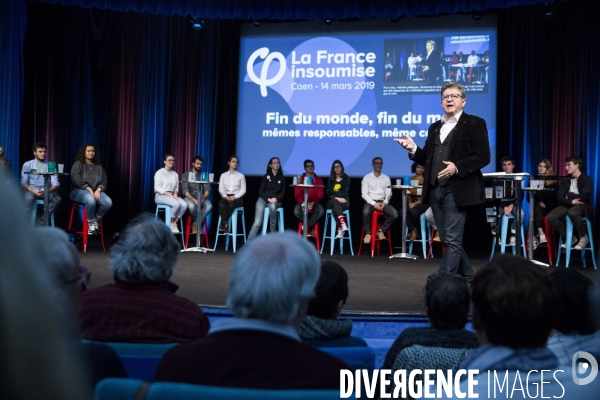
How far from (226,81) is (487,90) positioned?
3.46 meters

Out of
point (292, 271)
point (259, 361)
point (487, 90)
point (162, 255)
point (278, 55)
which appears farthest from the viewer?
point (278, 55)

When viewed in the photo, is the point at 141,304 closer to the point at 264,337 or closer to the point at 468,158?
the point at 264,337

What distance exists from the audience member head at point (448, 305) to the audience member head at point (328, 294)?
0.27 metres

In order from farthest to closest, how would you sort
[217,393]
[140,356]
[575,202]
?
1. [575,202]
2. [140,356]
3. [217,393]

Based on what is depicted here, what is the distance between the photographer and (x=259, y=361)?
933 millimetres

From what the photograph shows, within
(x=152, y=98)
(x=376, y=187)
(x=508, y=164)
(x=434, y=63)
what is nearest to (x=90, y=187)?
(x=152, y=98)

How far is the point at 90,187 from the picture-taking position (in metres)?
6.66

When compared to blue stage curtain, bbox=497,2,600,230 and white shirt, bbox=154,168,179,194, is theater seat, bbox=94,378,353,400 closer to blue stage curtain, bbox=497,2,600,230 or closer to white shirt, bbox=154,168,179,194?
white shirt, bbox=154,168,179,194

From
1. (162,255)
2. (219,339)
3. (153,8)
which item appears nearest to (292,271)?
(219,339)

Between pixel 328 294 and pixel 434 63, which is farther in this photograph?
pixel 434 63

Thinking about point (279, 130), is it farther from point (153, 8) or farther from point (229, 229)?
point (153, 8)

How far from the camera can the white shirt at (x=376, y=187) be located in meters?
7.12

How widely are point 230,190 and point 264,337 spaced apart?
650 centimetres

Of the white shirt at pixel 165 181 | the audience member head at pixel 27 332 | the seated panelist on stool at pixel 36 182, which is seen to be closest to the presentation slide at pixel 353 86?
the white shirt at pixel 165 181
